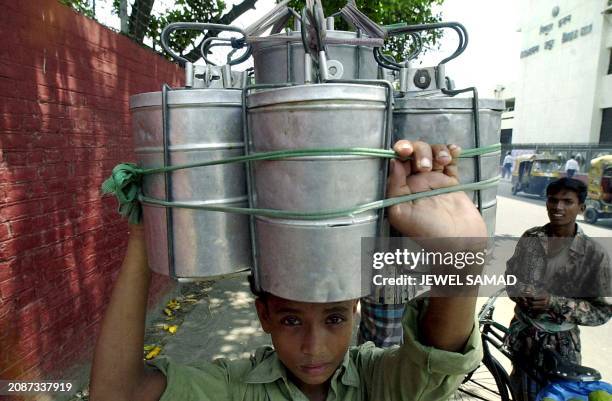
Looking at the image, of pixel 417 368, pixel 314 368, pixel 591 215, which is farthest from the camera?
pixel 591 215

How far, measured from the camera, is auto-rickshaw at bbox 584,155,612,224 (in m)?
10.5

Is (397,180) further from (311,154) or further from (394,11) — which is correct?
(394,11)

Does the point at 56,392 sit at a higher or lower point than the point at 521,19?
lower

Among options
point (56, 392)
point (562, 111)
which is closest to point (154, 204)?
point (56, 392)

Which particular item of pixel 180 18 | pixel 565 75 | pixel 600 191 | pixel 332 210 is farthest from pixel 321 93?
pixel 565 75

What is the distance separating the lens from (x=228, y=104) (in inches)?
35.8

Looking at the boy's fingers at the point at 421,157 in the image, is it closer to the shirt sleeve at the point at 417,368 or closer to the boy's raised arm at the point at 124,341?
the shirt sleeve at the point at 417,368

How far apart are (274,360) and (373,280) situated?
62 centimetres

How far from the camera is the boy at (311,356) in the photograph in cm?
106

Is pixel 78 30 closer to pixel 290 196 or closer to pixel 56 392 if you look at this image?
pixel 56 392

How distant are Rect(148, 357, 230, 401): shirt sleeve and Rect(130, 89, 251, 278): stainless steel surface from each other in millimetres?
505

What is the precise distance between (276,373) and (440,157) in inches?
34.8

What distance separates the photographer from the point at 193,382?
4.24ft

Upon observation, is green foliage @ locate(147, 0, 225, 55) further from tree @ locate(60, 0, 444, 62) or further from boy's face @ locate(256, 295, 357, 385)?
boy's face @ locate(256, 295, 357, 385)
